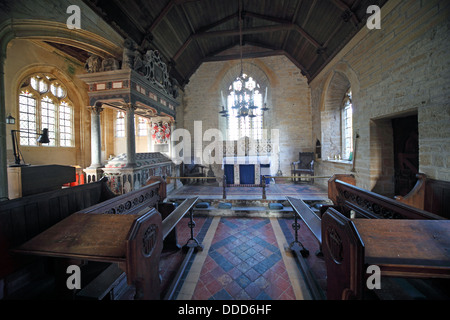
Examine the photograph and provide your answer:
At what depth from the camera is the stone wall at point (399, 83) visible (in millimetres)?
2816

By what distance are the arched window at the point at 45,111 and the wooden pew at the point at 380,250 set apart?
959 cm

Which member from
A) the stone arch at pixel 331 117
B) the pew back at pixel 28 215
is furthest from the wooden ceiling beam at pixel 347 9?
the pew back at pixel 28 215

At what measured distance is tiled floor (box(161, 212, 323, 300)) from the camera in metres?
1.95

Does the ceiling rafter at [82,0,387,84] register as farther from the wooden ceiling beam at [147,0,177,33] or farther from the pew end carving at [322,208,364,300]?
the pew end carving at [322,208,364,300]

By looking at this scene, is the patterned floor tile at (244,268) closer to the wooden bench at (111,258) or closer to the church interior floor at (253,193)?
the wooden bench at (111,258)

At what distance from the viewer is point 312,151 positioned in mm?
8258

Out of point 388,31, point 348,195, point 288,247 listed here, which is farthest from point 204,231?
point 388,31

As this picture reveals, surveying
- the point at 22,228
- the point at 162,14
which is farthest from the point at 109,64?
the point at 22,228

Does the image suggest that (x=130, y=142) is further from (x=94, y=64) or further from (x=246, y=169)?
(x=246, y=169)

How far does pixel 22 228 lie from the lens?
1625 millimetres

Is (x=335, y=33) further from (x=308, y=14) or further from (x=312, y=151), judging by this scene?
(x=312, y=151)

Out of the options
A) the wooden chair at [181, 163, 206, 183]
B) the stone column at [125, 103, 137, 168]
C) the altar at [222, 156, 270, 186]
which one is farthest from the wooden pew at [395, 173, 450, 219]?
the wooden chair at [181, 163, 206, 183]

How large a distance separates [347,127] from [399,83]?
11.1 feet

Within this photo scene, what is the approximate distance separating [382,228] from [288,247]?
5.57ft
